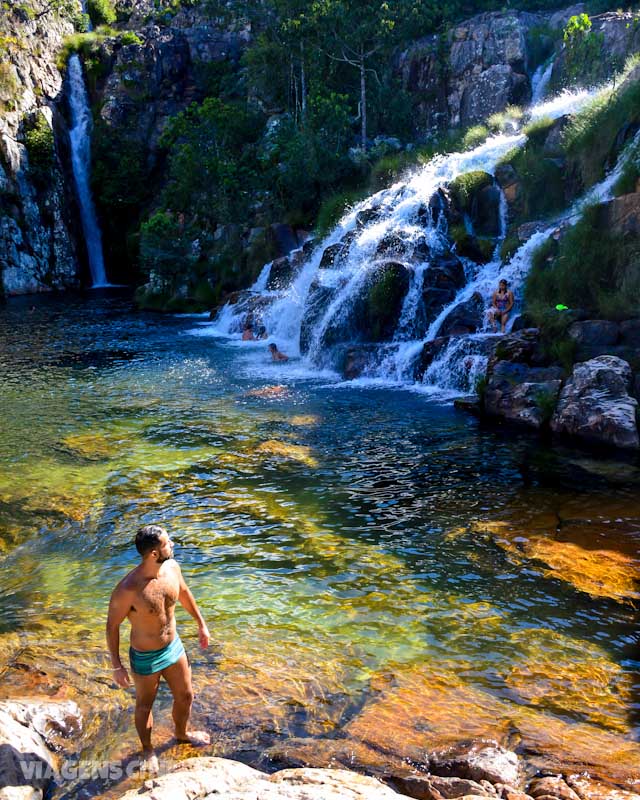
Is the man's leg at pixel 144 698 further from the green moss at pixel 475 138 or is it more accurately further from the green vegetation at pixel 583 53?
the green vegetation at pixel 583 53

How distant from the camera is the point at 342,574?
301 inches

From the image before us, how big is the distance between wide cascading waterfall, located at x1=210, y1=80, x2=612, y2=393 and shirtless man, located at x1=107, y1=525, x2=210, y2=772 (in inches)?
467

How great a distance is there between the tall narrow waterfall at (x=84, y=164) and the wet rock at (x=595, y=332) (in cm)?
3712

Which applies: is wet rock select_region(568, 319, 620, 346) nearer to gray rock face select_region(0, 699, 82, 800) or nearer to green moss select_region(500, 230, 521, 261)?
green moss select_region(500, 230, 521, 261)

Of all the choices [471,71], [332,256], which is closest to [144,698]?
[332,256]

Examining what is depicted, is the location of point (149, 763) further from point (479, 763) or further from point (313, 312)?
point (313, 312)

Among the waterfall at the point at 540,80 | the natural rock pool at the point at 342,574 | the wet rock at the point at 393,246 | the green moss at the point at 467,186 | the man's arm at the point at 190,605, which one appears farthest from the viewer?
the waterfall at the point at 540,80

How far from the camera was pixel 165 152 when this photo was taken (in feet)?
158

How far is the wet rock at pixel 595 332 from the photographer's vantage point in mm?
13547

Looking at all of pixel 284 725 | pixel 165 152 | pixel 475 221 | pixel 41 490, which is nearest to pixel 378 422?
pixel 41 490

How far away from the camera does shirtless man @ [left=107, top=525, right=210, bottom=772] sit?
4.54 meters

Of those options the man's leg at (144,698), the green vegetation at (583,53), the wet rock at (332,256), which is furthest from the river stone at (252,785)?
the green vegetation at (583,53)

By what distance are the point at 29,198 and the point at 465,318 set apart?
109 ft

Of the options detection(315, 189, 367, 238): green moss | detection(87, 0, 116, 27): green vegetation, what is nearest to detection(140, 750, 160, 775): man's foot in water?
detection(315, 189, 367, 238): green moss
